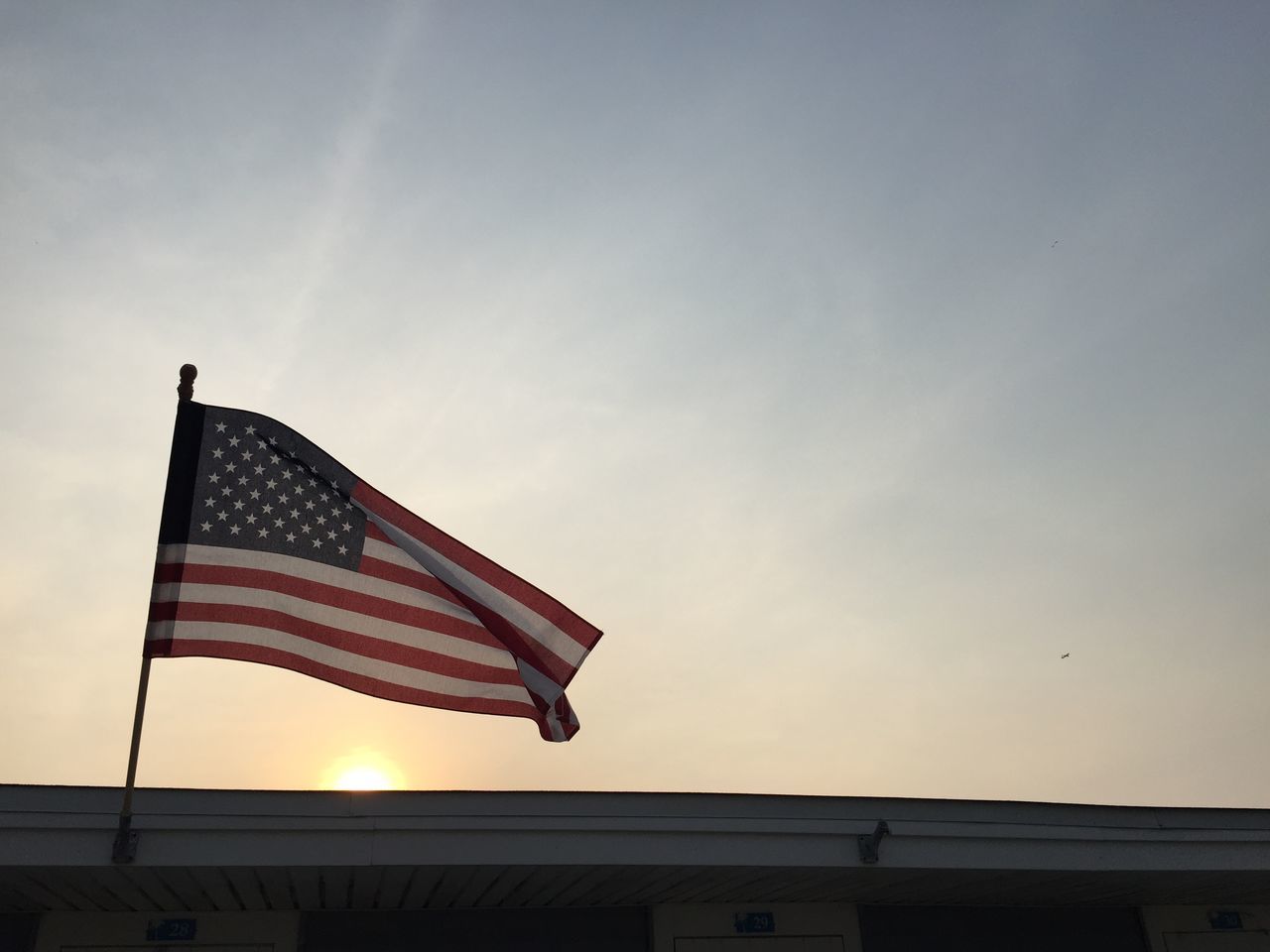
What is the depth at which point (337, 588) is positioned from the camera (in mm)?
8680

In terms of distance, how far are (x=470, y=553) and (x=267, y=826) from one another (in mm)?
2536

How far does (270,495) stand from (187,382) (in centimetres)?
116

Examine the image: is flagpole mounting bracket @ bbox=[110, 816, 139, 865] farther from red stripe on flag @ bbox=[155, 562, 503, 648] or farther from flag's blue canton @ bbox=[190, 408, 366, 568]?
flag's blue canton @ bbox=[190, 408, 366, 568]

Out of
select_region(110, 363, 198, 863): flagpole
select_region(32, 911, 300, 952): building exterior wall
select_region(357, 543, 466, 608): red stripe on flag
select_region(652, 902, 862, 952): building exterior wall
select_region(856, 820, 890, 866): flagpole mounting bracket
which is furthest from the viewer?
select_region(652, 902, 862, 952): building exterior wall

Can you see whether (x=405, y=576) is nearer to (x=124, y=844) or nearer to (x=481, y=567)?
(x=481, y=567)

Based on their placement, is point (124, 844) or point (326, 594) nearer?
point (124, 844)

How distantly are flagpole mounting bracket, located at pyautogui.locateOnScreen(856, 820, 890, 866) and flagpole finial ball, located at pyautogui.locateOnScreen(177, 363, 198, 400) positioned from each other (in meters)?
6.69

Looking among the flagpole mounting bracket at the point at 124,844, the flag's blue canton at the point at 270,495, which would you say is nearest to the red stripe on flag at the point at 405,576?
the flag's blue canton at the point at 270,495

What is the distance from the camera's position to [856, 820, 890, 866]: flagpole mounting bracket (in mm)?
9422

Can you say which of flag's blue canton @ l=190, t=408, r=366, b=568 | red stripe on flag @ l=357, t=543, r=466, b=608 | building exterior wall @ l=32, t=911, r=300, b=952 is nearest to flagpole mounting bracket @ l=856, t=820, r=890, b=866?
red stripe on flag @ l=357, t=543, r=466, b=608

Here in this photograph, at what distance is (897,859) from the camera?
31.4 feet

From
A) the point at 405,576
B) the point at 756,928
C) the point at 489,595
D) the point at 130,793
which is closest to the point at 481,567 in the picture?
the point at 489,595

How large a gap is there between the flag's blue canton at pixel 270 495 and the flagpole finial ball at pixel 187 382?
0.24 metres

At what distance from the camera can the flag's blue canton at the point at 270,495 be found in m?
8.54
